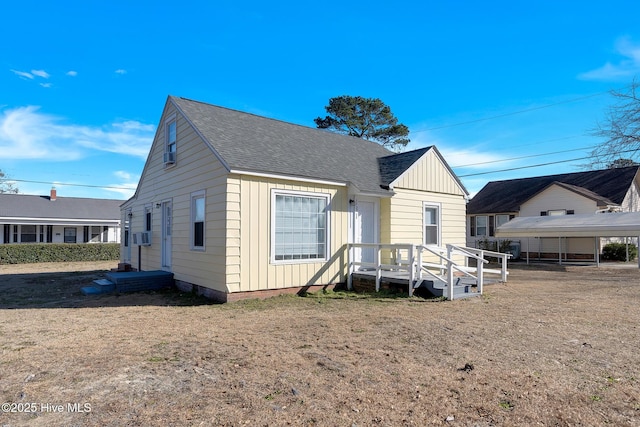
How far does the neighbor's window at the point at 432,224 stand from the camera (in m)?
13.0

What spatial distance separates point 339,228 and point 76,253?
20760mm

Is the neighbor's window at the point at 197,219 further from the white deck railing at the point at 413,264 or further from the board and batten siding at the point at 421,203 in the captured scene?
the board and batten siding at the point at 421,203

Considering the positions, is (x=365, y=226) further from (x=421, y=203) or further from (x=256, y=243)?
(x=256, y=243)

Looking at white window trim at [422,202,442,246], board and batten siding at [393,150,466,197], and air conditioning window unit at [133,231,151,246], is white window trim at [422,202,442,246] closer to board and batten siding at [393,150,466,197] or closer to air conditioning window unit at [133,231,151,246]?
board and batten siding at [393,150,466,197]

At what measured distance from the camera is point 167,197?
40.3 feet

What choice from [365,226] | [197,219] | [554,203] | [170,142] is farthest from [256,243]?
[554,203]

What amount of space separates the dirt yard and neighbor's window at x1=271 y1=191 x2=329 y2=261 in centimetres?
175

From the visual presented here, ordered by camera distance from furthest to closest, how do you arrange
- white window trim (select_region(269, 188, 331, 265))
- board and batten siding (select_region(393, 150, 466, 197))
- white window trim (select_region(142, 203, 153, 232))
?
white window trim (select_region(142, 203, 153, 232)) → board and batten siding (select_region(393, 150, 466, 197)) → white window trim (select_region(269, 188, 331, 265))

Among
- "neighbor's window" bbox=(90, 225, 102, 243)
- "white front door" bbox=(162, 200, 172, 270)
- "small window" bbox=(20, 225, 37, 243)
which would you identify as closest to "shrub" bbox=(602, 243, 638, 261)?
"white front door" bbox=(162, 200, 172, 270)

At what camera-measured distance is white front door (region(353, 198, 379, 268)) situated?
11.6 metres

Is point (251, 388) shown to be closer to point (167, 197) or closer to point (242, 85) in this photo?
point (167, 197)

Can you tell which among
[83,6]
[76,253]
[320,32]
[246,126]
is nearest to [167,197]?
[246,126]

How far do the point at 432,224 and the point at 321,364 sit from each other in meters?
9.21

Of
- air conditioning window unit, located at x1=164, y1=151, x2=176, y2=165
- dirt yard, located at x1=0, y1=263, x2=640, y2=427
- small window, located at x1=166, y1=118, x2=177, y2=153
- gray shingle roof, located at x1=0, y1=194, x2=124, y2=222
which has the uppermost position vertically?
small window, located at x1=166, y1=118, x2=177, y2=153
